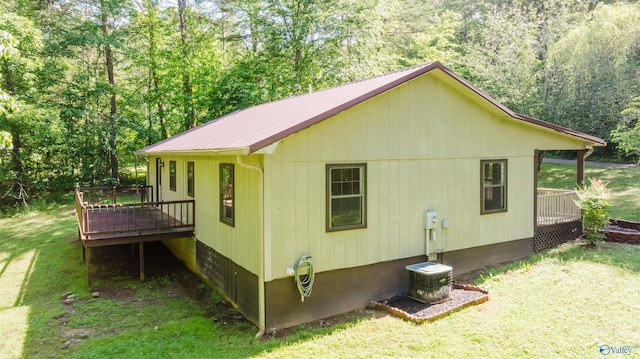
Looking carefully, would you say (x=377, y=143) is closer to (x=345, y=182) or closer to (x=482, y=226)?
(x=345, y=182)

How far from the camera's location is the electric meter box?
7.18 m

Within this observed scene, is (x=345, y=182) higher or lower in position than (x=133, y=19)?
lower

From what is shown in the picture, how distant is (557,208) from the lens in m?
10.6

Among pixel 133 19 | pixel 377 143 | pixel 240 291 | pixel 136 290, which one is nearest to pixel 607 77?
pixel 377 143

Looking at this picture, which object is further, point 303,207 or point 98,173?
point 98,173

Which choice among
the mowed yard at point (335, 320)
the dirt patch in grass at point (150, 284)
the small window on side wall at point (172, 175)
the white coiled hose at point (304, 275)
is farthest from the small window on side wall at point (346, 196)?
the small window on side wall at point (172, 175)

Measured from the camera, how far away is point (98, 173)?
21.3 metres

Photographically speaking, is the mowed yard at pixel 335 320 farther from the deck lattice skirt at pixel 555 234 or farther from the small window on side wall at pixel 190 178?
the small window on side wall at pixel 190 178

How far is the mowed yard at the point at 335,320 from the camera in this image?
577 centimetres

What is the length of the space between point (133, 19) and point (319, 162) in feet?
65.5

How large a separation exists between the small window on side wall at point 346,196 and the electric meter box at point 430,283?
1275 millimetres

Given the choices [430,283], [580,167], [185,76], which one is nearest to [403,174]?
[430,283]

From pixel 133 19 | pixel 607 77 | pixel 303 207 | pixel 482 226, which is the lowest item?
pixel 482 226

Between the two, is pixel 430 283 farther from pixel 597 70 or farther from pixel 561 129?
pixel 597 70
